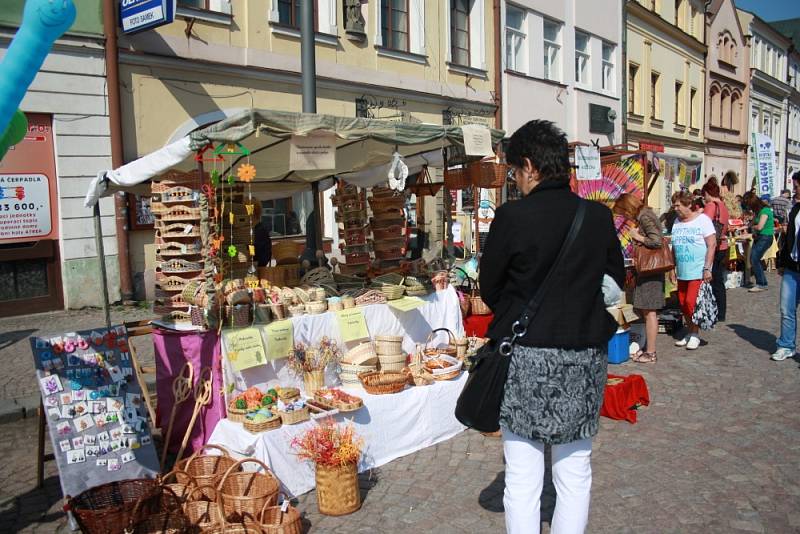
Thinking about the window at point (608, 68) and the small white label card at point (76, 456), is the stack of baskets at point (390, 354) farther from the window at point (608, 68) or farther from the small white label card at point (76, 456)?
the window at point (608, 68)

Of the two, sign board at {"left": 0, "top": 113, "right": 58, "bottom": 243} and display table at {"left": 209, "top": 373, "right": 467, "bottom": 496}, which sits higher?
sign board at {"left": 0, "top": 113, "right": 58, "bottom": 243}

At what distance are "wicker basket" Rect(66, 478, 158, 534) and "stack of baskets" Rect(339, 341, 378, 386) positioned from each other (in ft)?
6.21

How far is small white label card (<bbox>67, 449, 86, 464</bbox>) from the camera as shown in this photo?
4.11m

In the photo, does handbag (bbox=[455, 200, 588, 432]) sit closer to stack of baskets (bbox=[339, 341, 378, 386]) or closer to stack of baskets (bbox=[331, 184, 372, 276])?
stack of baskets (bbox=[339, 341, 378, 386])

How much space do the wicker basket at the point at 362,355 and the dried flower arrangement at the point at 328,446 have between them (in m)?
0.98

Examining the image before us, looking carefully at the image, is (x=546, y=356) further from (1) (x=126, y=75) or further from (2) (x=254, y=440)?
(1) (x=126, y=75)

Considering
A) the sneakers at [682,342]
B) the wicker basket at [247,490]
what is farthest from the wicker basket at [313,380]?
the sneakers at [682,342]

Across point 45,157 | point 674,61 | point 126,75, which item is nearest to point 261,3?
point 126,75

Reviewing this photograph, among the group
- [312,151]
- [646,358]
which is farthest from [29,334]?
[646,358]

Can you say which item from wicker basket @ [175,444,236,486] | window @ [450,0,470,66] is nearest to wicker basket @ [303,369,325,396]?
wicker basket @ [175,444,236,486]

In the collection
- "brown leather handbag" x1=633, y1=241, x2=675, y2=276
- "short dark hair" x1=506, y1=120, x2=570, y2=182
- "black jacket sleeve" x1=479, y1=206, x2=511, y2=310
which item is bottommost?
"brown leather handbag" x1=633, y1=241, x2=675, y2=276

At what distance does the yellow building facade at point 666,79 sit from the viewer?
2375cm

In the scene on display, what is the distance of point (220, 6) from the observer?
1106cm

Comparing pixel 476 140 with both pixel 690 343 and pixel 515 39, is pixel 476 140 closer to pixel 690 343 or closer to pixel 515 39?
pixel 690 343
